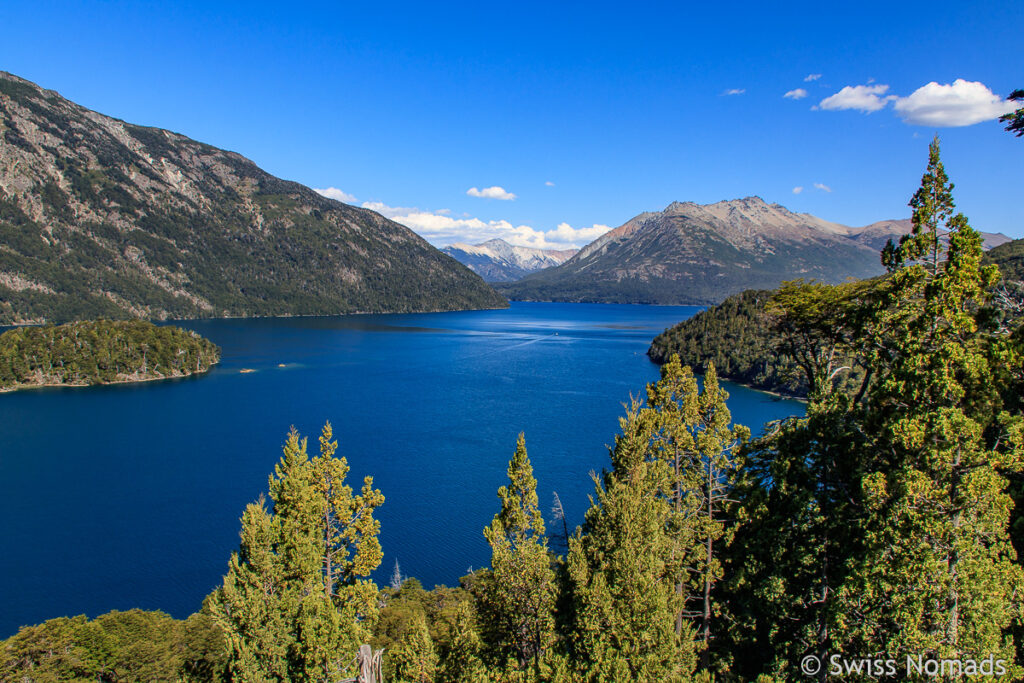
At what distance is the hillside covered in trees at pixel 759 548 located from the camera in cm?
1288

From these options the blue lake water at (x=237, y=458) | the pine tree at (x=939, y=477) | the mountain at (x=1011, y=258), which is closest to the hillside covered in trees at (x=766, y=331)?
the mountain at (x=1011, y=258)

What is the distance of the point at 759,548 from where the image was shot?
20.1 metres

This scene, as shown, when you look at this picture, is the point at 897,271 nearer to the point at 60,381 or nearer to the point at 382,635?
the point at 382,635

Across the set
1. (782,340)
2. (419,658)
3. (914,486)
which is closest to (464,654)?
(419,658)

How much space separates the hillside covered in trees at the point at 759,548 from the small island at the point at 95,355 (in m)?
110

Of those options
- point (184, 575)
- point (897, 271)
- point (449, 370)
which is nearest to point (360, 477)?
point (184, 575)

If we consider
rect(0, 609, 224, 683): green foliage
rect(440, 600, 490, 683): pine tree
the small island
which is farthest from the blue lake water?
rect(0, 609, 224, 683): green foliage

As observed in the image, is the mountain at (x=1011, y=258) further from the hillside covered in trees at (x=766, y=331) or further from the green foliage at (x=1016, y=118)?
the green foliage at (x=1016, y=118)

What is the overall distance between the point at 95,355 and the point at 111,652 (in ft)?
375

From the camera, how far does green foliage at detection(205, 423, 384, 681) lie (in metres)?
18.9

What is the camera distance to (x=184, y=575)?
40.7m

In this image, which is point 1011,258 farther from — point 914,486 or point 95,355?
point 95,355

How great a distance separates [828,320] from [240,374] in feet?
393

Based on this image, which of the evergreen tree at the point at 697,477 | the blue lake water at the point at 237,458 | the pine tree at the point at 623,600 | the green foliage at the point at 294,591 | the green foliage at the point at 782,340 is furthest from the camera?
the blue lake water at the point at 237,458
